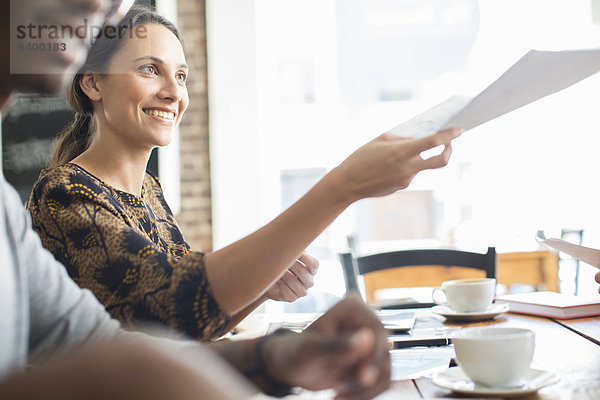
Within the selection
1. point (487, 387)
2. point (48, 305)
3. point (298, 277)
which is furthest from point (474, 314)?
point (48, 305)

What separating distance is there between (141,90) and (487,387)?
1008 mm

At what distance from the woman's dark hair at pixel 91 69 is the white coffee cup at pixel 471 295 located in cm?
95

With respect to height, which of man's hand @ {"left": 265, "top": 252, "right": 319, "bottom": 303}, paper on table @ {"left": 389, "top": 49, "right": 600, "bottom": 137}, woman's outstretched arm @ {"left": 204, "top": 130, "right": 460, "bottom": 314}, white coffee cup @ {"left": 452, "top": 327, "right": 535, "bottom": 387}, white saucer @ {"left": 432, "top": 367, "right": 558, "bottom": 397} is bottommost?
white saucer @ {"left": 432, "top": 367, "right": 558, "bottom": 397}

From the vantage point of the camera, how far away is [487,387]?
724 millimetres

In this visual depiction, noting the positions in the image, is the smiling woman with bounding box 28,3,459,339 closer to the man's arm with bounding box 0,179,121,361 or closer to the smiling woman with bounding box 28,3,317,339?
the smiling woman with bounding box 28,3,317,339

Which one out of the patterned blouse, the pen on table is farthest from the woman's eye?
the pen on table

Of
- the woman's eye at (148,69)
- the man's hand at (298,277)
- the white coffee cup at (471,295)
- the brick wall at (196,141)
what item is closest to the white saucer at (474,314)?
the white coffee cup at (471,295)

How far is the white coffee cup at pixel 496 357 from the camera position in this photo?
2.30 ft

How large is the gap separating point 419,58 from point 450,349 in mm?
4354

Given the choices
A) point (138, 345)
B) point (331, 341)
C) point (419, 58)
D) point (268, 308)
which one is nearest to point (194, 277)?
point (331, 341)

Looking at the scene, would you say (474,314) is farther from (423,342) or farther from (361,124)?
(361,124)

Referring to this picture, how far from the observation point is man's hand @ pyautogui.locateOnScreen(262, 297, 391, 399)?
1.87 feet

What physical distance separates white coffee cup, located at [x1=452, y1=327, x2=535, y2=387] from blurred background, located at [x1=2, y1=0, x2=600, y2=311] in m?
2.27

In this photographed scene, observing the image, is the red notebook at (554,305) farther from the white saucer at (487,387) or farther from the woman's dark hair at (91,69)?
the woman's dark hair at (91,69)
